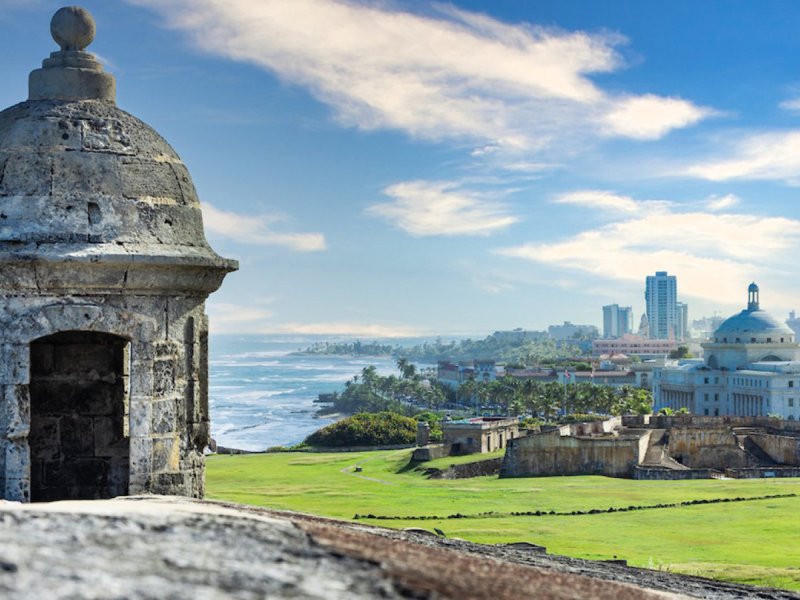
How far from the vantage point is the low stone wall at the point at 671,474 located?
5191 cm

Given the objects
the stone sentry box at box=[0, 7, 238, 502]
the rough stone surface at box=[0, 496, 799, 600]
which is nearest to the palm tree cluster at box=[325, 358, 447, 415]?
the stone sentry box at box=[0, 7, 238, 502]

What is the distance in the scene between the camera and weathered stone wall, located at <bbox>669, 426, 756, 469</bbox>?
61.8m

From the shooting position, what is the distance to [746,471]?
55.1m

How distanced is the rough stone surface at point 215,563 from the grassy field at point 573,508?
20.4 meters

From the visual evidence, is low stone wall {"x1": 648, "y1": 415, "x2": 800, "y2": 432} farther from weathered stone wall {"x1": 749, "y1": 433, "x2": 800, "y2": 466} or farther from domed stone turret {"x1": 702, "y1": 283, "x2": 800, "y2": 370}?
domed stone turret {"x1": 702, "y1": 283, "x2": 800, "y2": 370}

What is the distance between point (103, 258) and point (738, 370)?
114613mm

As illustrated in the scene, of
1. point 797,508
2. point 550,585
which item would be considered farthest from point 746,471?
point 550,585

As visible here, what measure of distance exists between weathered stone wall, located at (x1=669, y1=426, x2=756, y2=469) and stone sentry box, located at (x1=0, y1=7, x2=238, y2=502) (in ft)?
187

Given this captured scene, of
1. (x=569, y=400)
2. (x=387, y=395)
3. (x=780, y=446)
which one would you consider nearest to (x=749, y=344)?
(x=569, y=400)

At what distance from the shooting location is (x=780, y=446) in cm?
6219

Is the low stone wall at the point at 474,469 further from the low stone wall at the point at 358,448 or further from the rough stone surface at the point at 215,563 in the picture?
the rough stone surface at the point at 215,563

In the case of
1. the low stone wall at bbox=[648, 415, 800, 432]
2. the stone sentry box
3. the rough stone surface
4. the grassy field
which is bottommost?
the grassy field

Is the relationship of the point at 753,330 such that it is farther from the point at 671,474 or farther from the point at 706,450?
the point at 671,474

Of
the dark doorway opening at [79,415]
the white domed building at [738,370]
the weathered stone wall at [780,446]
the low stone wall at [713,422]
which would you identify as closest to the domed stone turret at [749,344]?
the white domed building at [738,370]
